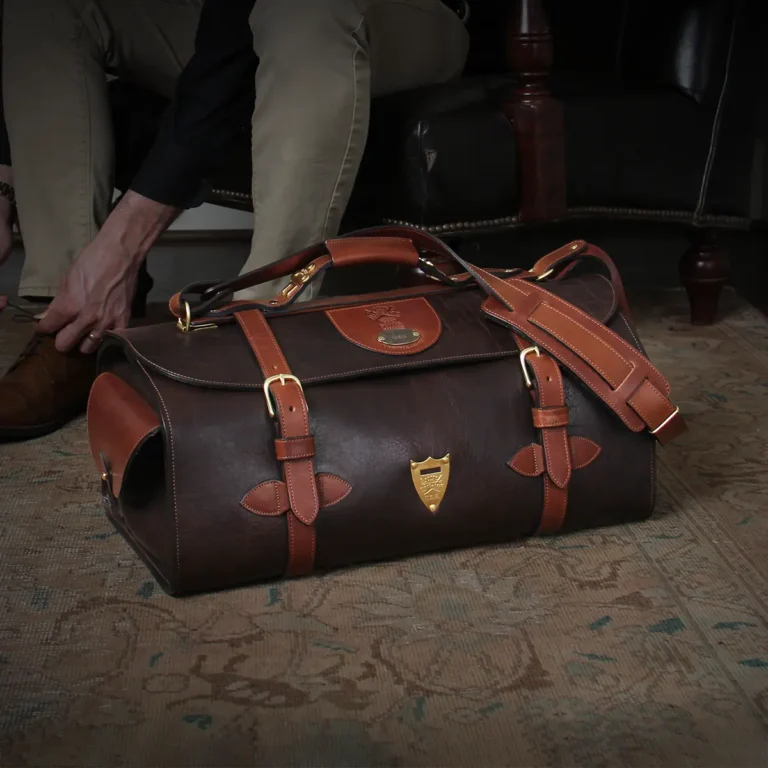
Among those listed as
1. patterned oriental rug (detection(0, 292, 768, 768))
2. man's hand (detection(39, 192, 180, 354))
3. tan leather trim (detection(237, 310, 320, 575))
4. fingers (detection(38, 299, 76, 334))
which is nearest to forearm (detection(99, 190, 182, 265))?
man's hand (detection(39, 192, 180, 354))

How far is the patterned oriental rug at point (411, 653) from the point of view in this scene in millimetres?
718

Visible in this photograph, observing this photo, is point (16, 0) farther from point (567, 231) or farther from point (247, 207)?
point (567, 231)

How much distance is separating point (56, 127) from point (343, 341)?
2.26 feet

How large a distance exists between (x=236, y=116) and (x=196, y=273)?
0.83 metres

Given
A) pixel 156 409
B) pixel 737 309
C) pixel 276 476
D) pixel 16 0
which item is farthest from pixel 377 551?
pixel 737 309

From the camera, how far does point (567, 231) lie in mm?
2049

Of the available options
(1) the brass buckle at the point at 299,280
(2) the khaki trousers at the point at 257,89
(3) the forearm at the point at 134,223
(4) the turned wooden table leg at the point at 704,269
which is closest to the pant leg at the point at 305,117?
(2) the khaki trousers at the point at 257,89

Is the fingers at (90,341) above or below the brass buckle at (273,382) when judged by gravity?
below

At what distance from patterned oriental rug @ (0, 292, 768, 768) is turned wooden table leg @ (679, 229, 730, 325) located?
2.22ft

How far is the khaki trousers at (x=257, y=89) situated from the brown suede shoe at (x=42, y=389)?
0.14m

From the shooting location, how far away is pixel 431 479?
0.91 m

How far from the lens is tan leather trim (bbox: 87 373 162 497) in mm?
861

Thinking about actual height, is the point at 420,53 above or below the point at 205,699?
above

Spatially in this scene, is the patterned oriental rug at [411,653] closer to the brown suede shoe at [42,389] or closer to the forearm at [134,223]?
the brown suede shoe at [42,389]
